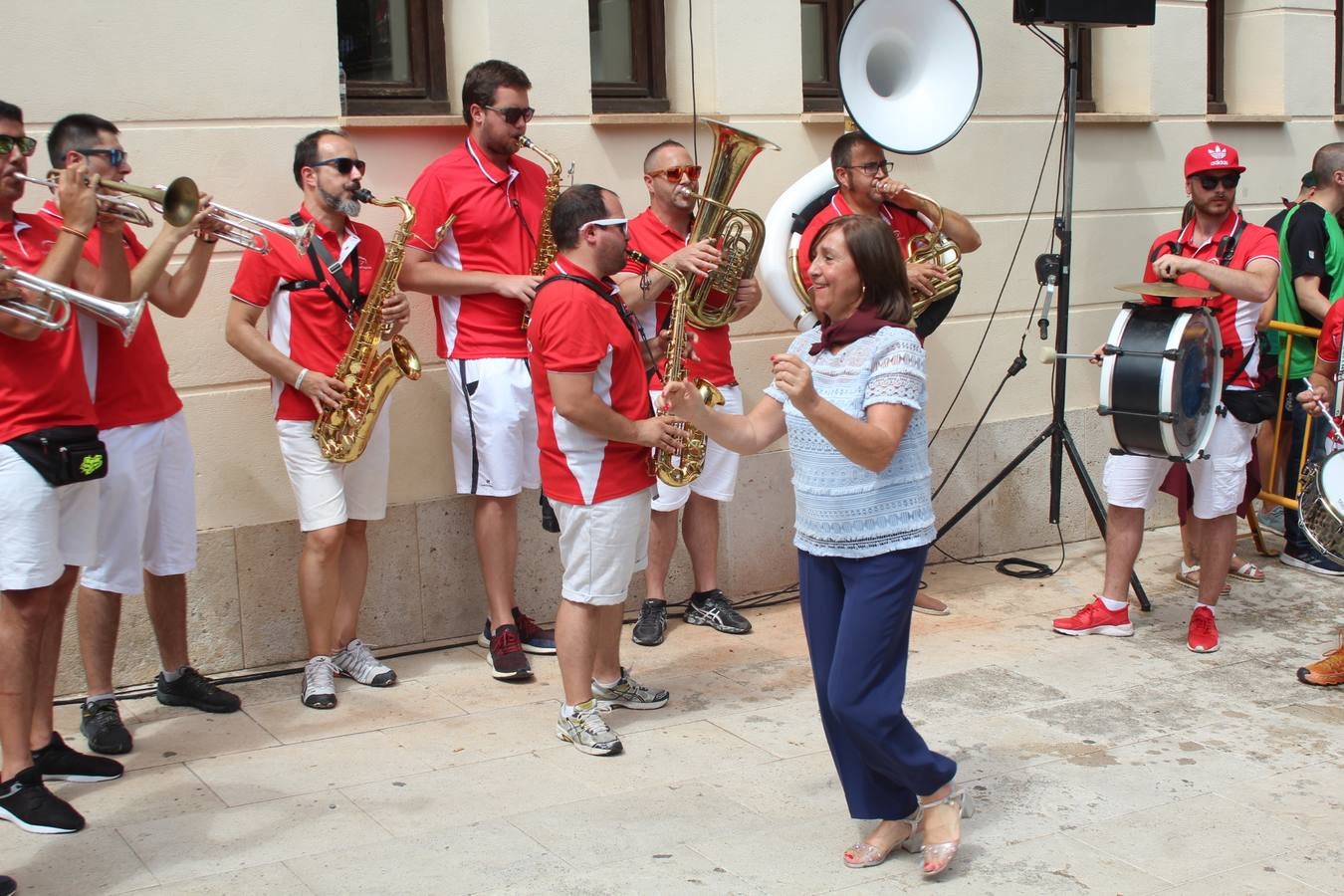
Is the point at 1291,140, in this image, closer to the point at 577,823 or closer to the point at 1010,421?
the point at 1010,421

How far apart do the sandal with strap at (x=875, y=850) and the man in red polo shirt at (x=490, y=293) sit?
197cm

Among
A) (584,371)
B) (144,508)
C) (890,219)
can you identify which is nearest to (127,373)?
(144,508)

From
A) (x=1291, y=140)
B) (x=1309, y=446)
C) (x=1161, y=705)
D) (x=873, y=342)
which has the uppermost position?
(x=1291, y=140)

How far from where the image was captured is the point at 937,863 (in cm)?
390

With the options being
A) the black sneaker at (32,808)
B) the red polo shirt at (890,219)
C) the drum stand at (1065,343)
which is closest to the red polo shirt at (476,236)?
the red polo shirt at (890,219)

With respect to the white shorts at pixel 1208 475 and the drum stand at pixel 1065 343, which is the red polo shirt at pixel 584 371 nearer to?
the white shorts at pixel 1208 475

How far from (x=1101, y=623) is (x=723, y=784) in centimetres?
232

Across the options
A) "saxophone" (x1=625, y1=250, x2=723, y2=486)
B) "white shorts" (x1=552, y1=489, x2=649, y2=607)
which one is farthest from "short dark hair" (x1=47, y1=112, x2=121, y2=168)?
"white shorts" (x1=552, y1=489, x2=649, y2=607)

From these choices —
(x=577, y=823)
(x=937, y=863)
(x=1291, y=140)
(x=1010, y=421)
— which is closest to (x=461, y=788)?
(x=577, y=823)

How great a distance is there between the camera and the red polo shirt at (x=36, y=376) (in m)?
4.14

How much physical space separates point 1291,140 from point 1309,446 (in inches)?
110

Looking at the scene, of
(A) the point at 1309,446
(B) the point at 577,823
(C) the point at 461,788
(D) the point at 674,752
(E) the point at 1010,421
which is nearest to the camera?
(B) the point at 577,823

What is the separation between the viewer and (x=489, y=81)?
5602 millimetres

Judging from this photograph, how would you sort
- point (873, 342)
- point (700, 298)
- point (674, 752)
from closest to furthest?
1. point (873, 342)
2. point (674, 752)
3. point (700, 298)
